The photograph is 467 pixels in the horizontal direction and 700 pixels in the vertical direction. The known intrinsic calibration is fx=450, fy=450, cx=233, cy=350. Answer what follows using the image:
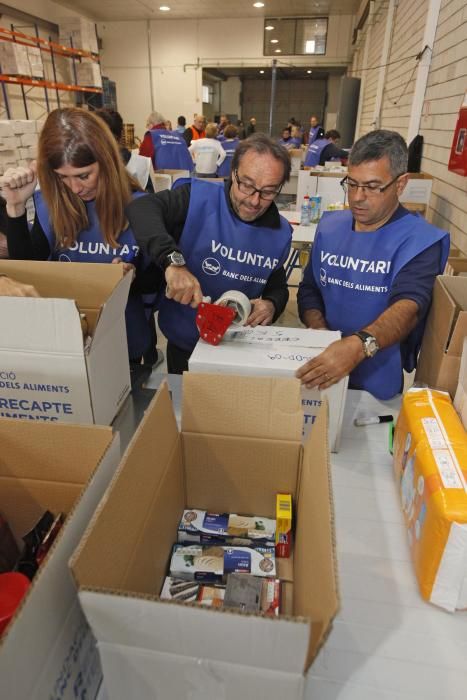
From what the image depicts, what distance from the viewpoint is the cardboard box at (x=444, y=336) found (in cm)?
108

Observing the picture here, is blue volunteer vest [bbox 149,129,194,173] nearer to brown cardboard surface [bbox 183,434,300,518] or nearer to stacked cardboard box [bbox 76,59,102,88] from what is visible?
stacked cardboard box [bbox 76,59,102,88]

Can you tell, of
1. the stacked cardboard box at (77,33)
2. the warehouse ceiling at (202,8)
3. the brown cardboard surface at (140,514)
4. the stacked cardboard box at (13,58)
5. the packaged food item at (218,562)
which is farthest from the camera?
the warehouse ceiling at (202,8)

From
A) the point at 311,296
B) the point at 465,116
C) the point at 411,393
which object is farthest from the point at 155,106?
the point at 411,393

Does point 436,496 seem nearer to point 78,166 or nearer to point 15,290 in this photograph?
point 15,290

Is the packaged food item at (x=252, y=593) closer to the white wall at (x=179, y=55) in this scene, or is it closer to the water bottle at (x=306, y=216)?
the water bottle at (x=306, y=216)

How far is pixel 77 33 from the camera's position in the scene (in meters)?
9.65

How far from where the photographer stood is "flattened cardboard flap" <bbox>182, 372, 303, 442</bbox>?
0.90m

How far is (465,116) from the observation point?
2.86m

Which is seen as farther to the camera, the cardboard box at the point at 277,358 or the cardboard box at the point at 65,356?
the cardboard box at the point at 277,358

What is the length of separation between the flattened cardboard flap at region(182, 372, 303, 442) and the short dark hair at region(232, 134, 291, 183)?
2.55ft

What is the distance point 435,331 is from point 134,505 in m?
0.93

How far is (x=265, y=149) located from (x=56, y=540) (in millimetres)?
1200

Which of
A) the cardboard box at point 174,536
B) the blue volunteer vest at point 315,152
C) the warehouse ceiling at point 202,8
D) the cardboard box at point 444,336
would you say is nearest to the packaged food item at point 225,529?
the cardboard box at point 174,536

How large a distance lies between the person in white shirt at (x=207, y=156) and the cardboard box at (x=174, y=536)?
6272mm
